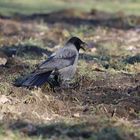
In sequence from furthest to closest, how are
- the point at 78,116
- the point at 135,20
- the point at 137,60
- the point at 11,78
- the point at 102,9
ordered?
1. the point at 102,9
2. the point at 135,20
3. the point at 137,60
4. the point at 11,78
5. the point at 78,116

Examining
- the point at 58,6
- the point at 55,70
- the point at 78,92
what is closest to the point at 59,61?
the point at 55,70

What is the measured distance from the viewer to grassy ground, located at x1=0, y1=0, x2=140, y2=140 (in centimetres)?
862

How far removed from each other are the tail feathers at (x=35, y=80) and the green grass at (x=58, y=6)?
15.9 m

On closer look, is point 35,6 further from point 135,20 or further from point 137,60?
point 137,60

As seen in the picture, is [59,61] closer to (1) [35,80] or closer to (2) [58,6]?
(1) [35,80]

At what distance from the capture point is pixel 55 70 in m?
11.7

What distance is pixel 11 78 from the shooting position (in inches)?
480

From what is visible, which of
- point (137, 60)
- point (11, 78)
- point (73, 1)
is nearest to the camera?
point (11, 78)

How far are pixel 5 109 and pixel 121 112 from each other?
1512 mm

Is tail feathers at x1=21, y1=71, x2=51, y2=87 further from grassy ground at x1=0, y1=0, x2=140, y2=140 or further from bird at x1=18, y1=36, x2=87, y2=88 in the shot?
grassy ground at x1=0, y1=0, x2=140, y2=140

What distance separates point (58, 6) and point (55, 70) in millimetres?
19748

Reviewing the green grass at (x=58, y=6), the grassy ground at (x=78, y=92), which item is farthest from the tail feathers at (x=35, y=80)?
the green grass at (x=58, y=6)

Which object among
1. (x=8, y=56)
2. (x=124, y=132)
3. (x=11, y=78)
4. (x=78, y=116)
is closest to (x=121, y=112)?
(x=78, y=116)

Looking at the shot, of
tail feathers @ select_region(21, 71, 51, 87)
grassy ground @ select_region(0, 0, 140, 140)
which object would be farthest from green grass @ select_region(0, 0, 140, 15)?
tail feathers @ select_region(21, 71, 51, 87)
